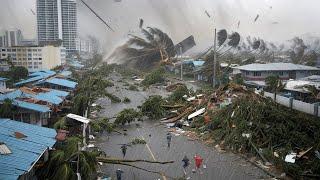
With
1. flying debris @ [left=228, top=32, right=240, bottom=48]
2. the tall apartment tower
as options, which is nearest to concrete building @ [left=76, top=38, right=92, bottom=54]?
the tall apartment tower

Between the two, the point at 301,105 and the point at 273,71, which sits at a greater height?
the point at 273,71

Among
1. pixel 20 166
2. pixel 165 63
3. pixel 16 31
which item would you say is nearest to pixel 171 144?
pixel 20 166

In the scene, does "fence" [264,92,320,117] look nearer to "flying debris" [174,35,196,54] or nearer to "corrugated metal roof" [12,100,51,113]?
"corrugated metal roof" [12,100,51,113]

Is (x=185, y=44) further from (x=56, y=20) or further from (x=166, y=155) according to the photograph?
(x=166, y=155)

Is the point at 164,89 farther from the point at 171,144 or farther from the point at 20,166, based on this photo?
the point at 20,166

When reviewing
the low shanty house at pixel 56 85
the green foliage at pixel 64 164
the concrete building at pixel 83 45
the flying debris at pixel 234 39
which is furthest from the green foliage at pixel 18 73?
the concrete building at pixel 83 45

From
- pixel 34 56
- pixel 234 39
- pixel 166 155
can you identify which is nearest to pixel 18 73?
pixel 34 56

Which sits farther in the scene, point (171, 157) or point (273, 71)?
point (273, 71)
